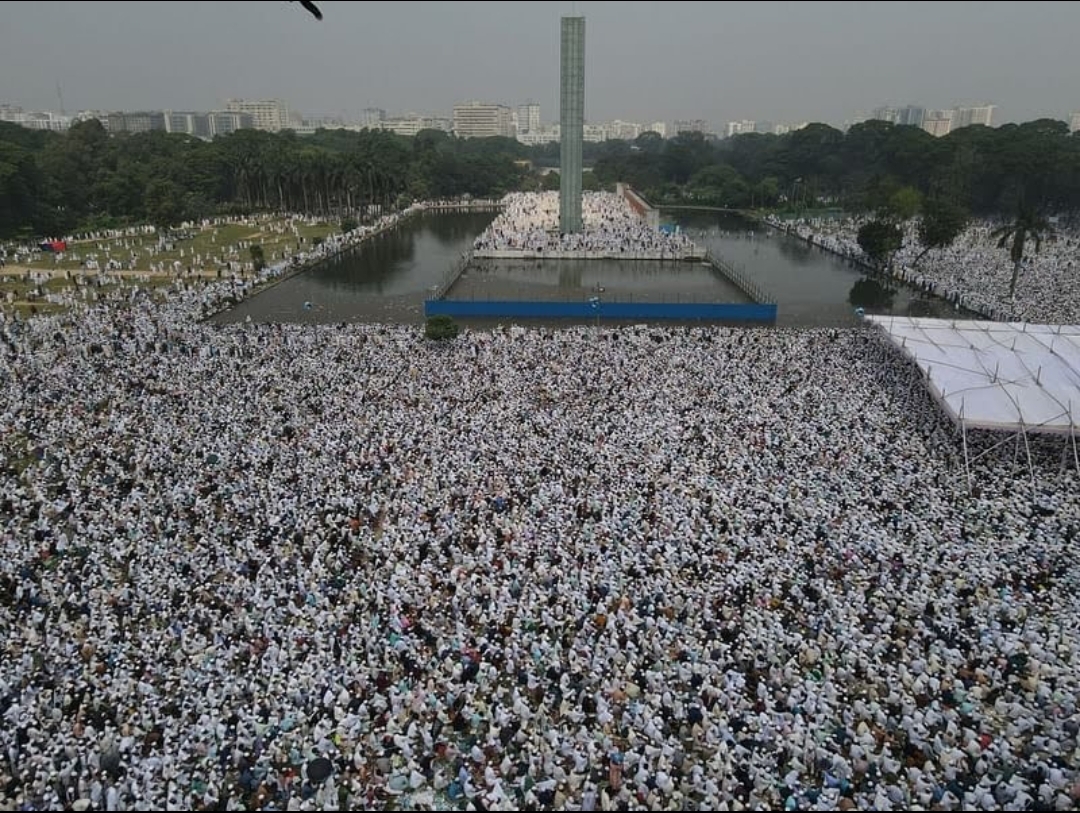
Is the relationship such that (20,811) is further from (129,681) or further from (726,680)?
(726,680)

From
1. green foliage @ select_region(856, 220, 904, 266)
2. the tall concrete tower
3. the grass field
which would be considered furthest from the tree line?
the tall concrete tower

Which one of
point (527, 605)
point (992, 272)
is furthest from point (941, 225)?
point (527, 605)

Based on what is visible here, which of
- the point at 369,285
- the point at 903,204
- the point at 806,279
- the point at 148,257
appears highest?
the point at 903,204

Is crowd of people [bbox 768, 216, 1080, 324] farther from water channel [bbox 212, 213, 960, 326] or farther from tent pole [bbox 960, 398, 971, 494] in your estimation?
tent pole [bbox 960, 398, 971, 494]

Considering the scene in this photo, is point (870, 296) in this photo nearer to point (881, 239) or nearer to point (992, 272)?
point (881, 239)

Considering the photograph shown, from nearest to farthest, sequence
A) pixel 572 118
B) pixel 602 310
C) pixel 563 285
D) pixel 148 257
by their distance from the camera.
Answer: pixel 602 310 → pixel 563 285 → pixel 148 257 → pixel 572 118

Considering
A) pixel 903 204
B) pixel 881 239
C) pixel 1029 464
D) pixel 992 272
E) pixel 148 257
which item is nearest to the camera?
Result: pixel 1029 464
